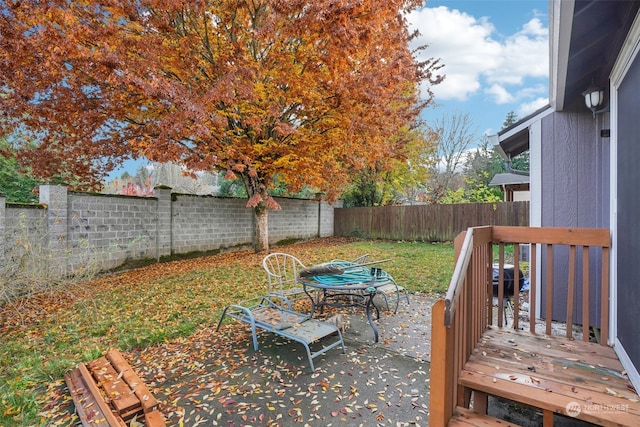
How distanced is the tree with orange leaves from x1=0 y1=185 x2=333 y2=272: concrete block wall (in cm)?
129

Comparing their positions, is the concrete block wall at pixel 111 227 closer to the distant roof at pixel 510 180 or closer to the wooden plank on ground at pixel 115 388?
the wooden plank on ground at pixel 115 388

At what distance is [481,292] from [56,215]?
267 inches

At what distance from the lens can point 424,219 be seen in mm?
12117

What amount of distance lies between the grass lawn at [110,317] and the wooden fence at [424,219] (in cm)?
447

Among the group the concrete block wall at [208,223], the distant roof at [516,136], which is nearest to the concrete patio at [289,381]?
the distant roof at [516,136]

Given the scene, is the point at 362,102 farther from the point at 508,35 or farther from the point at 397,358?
the point at 508,35

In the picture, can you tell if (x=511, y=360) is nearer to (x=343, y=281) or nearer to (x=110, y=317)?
(x=343, y=281)

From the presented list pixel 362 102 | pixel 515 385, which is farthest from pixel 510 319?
pixel 362 102

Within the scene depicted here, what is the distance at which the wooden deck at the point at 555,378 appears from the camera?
1.57 meters

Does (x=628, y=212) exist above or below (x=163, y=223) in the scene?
above

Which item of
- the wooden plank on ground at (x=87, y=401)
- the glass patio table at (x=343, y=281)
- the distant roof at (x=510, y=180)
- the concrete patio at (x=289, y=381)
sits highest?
the distant roof at (x=510, y=180)

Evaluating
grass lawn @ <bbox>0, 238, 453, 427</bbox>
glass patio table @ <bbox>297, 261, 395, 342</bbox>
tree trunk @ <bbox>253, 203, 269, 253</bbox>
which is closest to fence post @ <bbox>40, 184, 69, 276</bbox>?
grass lawn @ <bbox>0, 238, 453, 427</bbox>

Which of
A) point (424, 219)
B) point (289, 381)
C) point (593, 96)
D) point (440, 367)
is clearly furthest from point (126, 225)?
point (424, 219)

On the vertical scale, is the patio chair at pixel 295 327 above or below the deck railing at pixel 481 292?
below
